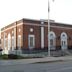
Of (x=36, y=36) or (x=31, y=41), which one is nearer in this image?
(x=31, y=41)

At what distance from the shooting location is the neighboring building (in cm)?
4784

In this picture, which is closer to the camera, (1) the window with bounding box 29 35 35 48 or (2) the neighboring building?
(2) the neighboring building

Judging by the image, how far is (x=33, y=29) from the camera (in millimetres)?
48750

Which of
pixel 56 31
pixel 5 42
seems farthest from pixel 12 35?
pixel 56 31

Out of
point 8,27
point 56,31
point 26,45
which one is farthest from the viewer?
point 8,27

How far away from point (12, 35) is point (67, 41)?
43.1 feet

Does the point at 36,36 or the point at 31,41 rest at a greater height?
the point at 36,36

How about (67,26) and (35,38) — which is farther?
(67,26)

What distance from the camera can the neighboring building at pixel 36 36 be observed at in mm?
47844

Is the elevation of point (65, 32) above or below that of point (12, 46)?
above

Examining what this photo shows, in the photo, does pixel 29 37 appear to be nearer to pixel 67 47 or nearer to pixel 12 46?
pixel 12 46

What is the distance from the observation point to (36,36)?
161 ft

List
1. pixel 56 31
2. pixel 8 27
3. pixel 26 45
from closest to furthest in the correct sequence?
pixel 26 45, pixel 56 31, pixel 8 27

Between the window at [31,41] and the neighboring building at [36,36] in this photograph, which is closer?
the neighboring building at [36,36]
